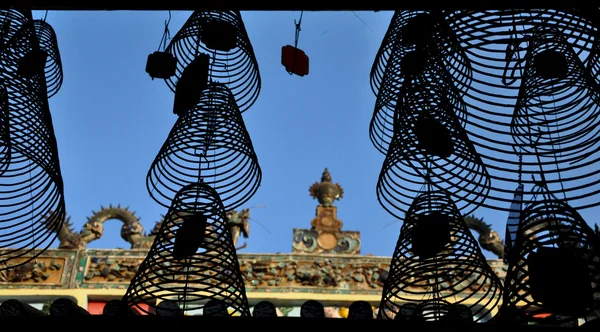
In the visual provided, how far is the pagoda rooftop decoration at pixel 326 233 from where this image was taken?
9.89 m

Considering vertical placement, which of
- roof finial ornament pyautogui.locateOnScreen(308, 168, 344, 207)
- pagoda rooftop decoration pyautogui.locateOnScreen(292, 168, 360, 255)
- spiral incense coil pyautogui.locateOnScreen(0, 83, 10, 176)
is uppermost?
roof finial ornament pyautogui.locateOnScreen(308, 168, 344, 207)

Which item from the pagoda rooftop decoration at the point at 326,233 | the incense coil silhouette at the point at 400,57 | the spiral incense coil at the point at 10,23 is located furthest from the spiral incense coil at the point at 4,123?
the pagoda rooftop decoration at the point at 326,233

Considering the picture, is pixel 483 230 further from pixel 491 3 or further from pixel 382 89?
pixel 491 3

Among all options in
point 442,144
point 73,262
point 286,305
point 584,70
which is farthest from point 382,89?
point 73,262

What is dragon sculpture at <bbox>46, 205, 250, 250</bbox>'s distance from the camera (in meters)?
9.89

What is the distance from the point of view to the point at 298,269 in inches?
378

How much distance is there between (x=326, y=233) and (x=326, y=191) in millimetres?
584

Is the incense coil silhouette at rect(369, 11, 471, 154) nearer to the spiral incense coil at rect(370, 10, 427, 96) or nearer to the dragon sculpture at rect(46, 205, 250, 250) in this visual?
the spiral incense coil at rect(370, 10, 427, 96)

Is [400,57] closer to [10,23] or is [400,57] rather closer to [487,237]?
[10,23]

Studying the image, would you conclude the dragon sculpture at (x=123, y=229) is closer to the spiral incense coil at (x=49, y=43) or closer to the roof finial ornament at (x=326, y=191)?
the roof finial ornament at (x=326, y=191)

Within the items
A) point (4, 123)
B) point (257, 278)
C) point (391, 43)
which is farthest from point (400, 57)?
point (257, 278)

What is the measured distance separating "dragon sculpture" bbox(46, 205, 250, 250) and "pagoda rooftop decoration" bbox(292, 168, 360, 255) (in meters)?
0.69

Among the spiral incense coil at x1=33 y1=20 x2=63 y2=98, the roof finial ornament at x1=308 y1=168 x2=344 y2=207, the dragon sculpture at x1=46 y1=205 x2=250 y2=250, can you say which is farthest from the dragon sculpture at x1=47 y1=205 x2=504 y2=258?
the spiral incense coil at x1=33 y1=20 x2=63 y2=98

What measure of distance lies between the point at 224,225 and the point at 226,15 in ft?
2.85
